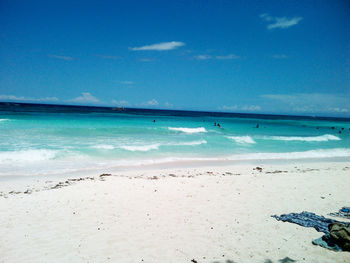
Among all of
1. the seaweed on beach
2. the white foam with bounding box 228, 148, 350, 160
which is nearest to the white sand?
the seaweed on beach

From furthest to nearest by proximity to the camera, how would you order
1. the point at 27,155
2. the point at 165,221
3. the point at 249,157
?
the point at 249,157
the point at 27,155
the point at 165,221

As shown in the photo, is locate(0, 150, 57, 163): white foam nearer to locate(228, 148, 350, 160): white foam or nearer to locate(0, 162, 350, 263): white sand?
locate(0, 162, 350, 263): white sand

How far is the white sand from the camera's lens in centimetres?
506

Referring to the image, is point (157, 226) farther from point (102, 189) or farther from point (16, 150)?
point (16, 150)

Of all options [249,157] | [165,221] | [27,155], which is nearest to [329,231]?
[165,221]

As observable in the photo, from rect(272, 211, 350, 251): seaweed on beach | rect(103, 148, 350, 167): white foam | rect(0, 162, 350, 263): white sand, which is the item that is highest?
rect(272, 211, 350, 251): seaweed on beach

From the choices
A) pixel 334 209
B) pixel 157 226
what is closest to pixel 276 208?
pixel 334 209

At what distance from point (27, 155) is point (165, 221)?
1103cm

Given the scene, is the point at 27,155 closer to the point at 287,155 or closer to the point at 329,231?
the point at 329,231

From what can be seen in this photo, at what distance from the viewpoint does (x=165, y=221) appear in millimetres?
6488

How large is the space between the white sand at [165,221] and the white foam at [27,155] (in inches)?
172

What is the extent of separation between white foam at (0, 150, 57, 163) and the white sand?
4378 millimetres

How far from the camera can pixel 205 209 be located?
7336 millimetres

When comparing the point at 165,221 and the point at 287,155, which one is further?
the point at 287,155
